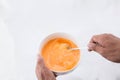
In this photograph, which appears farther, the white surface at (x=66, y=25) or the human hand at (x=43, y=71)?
the white surface at (x=66, y=25)

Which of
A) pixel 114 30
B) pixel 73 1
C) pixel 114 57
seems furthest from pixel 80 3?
pixel 114 57

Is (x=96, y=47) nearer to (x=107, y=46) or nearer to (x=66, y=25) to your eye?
(x=107, y=46)

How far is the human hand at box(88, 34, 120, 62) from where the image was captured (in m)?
0.85

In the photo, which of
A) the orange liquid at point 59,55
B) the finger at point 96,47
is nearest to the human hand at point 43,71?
the orange liquid at point 59,55

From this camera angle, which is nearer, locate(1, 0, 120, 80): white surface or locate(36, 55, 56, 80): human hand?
locate(36, 55, 56, 80): human hand

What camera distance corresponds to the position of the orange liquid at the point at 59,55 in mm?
847

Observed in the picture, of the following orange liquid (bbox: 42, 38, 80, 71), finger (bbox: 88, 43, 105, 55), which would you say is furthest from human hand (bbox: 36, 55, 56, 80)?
finger (bbox: 88, 43, 105, 55)

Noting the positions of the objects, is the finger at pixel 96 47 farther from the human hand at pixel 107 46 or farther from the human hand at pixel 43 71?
the human hand at pixel 43 71

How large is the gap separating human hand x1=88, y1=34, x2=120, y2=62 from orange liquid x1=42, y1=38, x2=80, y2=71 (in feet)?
0.21

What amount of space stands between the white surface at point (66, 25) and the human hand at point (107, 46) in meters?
0.10

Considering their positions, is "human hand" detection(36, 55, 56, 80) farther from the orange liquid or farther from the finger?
the finger

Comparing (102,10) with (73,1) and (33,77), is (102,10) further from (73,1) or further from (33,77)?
(33,77)

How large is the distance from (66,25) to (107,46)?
0.21 m

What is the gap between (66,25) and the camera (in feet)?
3.30
